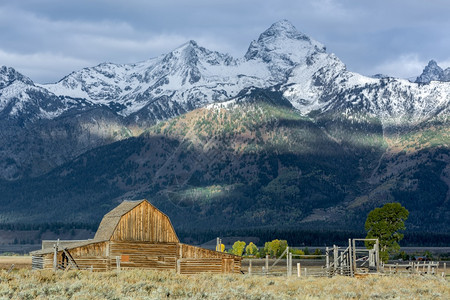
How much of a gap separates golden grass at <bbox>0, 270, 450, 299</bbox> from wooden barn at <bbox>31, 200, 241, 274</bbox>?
21027 mm

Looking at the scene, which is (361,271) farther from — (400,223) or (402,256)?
(402,256)

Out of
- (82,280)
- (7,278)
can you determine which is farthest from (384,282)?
(7,278)

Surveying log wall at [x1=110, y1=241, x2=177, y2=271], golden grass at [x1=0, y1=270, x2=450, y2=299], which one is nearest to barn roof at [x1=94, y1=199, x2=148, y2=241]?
log wall at [x1=110, y1=241, x2=177, y2=271]

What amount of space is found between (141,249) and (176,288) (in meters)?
33.7

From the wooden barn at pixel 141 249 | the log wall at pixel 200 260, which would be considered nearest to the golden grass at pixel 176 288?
the wooden barn at pixel 141 249

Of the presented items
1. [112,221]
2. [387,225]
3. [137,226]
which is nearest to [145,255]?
[137,226]

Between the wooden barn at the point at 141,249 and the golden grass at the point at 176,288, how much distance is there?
69.0ft

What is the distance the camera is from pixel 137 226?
7538 cm

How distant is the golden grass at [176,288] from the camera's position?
39031 mm

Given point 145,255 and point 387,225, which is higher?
point 387,225

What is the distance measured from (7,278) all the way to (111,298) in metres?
8.15

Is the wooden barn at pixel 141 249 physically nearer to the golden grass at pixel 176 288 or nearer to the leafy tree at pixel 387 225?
the golden grass at pixel 176 288

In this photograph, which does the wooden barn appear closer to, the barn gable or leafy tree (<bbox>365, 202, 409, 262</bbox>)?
the barn gable

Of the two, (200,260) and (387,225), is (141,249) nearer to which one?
(200,260)
